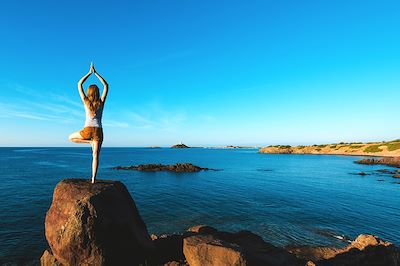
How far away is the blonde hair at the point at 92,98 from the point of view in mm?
9375

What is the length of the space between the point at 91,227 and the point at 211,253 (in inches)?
182

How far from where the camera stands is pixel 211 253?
9.13m

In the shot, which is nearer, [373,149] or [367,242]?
[367,242]

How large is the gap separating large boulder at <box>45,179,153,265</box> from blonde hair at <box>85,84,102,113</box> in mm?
3192

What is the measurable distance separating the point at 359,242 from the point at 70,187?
1816cm

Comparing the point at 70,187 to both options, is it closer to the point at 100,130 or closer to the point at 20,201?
the point at 100,130

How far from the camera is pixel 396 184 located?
51.6 m

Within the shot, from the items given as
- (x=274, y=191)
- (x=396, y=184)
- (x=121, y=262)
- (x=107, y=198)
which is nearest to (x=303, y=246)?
(x=121, y=262)

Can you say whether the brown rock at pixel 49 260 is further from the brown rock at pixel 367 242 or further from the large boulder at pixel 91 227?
the brown rock at pixel 367 242

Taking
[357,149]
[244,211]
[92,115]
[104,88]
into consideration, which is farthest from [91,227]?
[357,149]

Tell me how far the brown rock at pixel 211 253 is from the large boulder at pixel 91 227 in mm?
2413

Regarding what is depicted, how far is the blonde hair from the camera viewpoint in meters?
9.38

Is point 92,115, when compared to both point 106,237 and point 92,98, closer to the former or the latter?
point 92,98

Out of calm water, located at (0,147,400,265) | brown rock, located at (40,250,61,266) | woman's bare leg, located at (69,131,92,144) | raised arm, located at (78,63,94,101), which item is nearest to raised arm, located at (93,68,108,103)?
raised arm, located at (78,63,94,101)
